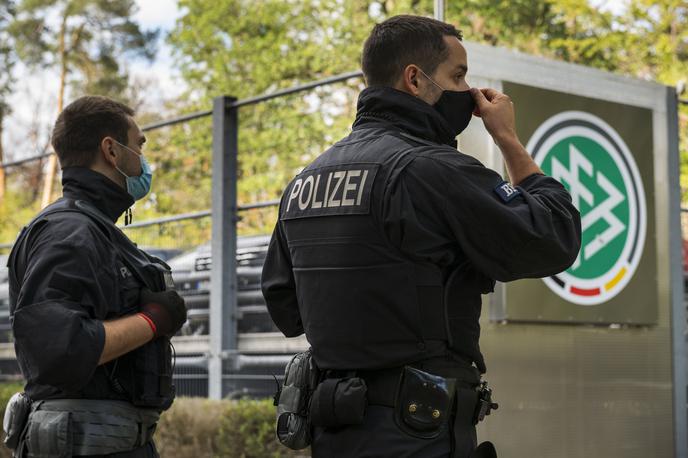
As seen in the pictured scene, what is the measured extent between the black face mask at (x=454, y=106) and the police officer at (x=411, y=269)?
162 millimetres

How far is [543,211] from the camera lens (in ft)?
9.16

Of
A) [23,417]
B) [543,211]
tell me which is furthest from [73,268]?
[543,211]

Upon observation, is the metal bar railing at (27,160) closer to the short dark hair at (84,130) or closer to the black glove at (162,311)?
the short dark hair at (84,130)

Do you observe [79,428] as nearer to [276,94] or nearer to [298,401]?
[298,401]

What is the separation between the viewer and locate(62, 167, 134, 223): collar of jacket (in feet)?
11.5

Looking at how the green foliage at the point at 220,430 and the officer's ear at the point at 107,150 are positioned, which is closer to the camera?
the officer's ear at the point at 107,150

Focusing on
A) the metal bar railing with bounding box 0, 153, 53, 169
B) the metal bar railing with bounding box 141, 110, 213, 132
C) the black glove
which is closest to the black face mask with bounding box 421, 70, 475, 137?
the black glove

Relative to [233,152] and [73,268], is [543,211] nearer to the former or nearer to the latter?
[73,268]

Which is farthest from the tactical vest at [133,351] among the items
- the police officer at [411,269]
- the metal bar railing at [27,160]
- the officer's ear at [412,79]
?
the metal bar railing at [27,160]

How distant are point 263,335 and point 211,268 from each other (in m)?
0.61

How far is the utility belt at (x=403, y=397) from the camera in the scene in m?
2.75

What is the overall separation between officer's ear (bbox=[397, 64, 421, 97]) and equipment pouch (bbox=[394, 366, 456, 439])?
804 millimetres

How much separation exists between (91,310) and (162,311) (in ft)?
0.81

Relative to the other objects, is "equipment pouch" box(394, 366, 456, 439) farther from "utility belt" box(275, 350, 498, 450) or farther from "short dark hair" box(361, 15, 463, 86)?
"short dark hair" box(361, 15, 463, 86)
